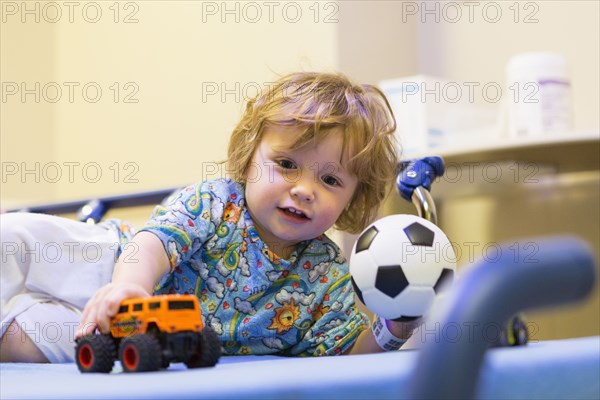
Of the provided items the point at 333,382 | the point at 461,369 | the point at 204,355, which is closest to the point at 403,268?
the point at 204,355

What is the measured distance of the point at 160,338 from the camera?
81 cm

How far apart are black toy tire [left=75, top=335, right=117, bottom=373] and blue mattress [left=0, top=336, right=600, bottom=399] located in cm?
7

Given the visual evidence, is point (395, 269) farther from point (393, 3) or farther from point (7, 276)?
point (393, 3)

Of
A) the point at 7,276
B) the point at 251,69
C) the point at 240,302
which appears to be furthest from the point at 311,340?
the point at 251,69

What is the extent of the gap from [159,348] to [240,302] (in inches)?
20.2

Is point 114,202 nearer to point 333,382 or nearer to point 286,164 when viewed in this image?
point 286,164

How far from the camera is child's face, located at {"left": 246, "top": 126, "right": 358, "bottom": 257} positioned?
1225mm

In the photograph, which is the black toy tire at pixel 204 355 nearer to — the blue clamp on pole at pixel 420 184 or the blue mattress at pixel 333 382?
the blue mattress at pixel 333 382

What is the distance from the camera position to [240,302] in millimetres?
1281

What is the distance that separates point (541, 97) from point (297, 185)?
2.35ft

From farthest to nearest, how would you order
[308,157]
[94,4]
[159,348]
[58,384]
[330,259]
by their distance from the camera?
[94,4]
[330,259]
[308,157]
[159,348]
[58,384]

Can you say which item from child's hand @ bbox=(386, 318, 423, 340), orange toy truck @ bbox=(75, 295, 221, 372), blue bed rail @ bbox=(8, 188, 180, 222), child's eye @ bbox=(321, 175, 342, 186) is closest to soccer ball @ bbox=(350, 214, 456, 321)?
child's hand @ bbox=(386, 318, 423, 340)

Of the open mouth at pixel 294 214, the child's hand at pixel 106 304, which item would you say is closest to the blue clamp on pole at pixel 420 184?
the open mouth at pixel 294 214

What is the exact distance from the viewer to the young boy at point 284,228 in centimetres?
123
